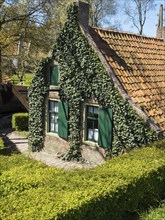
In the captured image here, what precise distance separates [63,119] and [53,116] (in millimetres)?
1069

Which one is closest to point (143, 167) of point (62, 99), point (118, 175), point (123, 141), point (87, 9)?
point (118, 175)

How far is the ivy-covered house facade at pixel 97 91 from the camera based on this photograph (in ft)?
36.4

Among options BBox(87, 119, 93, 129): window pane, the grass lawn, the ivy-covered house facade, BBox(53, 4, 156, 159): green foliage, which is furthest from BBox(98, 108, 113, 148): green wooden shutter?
the grass lawn

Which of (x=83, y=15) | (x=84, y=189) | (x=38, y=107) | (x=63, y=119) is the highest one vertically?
(x=83, y=15)

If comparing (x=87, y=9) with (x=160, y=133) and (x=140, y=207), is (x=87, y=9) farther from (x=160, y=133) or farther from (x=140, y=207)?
(x=140, y=207)

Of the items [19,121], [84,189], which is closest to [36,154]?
[19,121]

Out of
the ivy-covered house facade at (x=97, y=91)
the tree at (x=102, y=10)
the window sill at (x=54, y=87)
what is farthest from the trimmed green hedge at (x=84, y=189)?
the tree at (x=102, y=10)

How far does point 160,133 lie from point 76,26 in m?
5.79

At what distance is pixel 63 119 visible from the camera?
1352 centimetres

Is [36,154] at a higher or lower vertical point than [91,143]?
lower

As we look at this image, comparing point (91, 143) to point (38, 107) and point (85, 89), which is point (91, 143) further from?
point (38, 107)

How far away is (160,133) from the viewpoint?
10203 mm

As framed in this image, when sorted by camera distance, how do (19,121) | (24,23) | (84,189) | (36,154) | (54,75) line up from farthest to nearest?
(24,23), (19,121), (36,154), (54,75), (84,189)

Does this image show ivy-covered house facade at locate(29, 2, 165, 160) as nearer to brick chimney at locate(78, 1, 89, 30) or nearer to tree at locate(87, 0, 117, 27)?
brick chimney at locate(78, 1, 89, 30)
